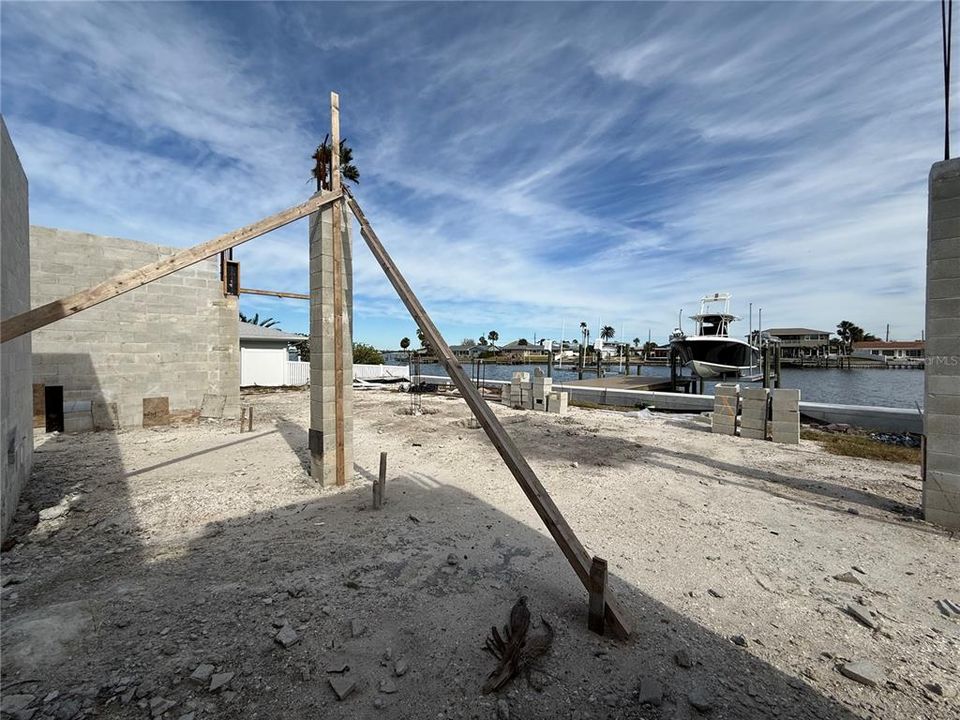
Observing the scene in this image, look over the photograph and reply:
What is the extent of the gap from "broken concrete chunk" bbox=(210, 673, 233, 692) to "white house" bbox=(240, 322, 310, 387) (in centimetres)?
2298

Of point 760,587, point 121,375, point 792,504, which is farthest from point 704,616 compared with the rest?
point 121,375

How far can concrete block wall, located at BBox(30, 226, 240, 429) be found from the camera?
11.2 metres

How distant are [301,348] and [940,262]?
4717cm

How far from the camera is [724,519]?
6211mm

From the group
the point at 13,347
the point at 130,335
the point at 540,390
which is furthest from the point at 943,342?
the point at 130,335

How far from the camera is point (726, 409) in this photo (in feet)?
41.7

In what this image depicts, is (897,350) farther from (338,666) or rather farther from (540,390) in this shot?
(338,666)

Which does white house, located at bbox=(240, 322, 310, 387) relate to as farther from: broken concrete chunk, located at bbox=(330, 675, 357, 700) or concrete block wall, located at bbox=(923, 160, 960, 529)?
concrete block wall, located at bbox=(923, 160, 960, 529)

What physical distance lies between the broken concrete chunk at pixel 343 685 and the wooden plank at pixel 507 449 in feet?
6.26

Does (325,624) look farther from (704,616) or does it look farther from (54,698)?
(704,616)

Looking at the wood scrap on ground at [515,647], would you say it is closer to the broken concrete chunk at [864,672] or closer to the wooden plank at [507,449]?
the wooden plank at [507,449]

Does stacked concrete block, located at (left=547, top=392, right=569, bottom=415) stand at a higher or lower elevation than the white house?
lower

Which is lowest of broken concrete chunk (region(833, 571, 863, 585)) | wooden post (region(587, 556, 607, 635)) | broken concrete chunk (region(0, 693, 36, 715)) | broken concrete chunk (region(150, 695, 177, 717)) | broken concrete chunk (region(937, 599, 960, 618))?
broken concrete chunk (region(833, 571, 863, 585))

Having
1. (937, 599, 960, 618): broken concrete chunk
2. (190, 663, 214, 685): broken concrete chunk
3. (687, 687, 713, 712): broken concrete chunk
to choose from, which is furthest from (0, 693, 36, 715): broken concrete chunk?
(937, 599, 960, 618): broken concrete chunk
